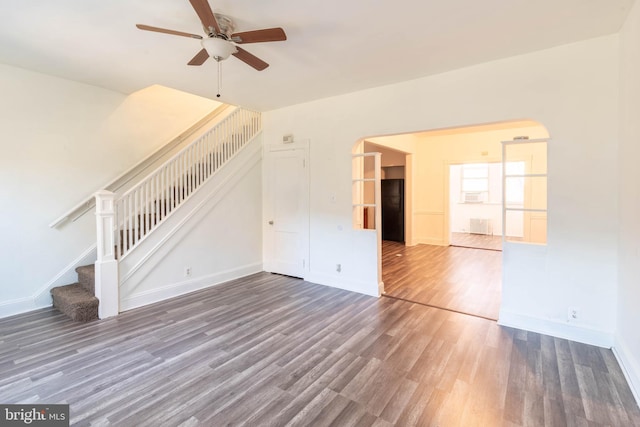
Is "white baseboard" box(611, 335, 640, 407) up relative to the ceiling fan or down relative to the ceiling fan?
down

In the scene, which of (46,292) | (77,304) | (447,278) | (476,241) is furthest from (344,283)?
(476,241)

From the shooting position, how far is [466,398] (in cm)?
215

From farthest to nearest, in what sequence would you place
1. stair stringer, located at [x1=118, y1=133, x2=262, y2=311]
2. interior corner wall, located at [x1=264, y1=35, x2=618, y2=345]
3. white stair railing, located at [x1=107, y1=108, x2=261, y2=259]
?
1. stair stringer, located at [x1=118, y1=133, x2=262, y2=311]
2. white stair railing, located at [x1=107, y1=108, x2=261, y2=259]
3. interior corner wall, located at [x1=264, y1=35, x2=618, y2=345]

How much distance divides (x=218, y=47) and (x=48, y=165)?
318 centimetres

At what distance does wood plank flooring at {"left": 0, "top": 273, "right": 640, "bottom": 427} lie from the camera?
6.55 feet

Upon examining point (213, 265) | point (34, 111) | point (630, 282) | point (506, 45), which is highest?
point (506, 45)

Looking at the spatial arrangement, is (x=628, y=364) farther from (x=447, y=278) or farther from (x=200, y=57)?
(x=200, y=57)

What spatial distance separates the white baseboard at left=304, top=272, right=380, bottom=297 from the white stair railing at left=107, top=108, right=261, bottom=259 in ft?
8.06

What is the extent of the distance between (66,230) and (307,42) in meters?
4.09

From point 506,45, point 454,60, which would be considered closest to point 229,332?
point 454,60

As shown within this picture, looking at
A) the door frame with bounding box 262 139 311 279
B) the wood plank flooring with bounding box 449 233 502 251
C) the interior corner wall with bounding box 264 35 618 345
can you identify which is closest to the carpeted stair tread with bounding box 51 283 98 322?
the door frame with bounding box 262 139 311 279

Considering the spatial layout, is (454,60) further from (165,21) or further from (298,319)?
(298,319)

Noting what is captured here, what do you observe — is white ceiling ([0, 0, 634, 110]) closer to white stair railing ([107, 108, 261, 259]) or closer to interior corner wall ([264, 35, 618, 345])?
interior corner wall ([264, 35, 618, 345])

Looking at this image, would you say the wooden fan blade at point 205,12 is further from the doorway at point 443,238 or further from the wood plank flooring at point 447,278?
the wood plank flooring at point 447,278
